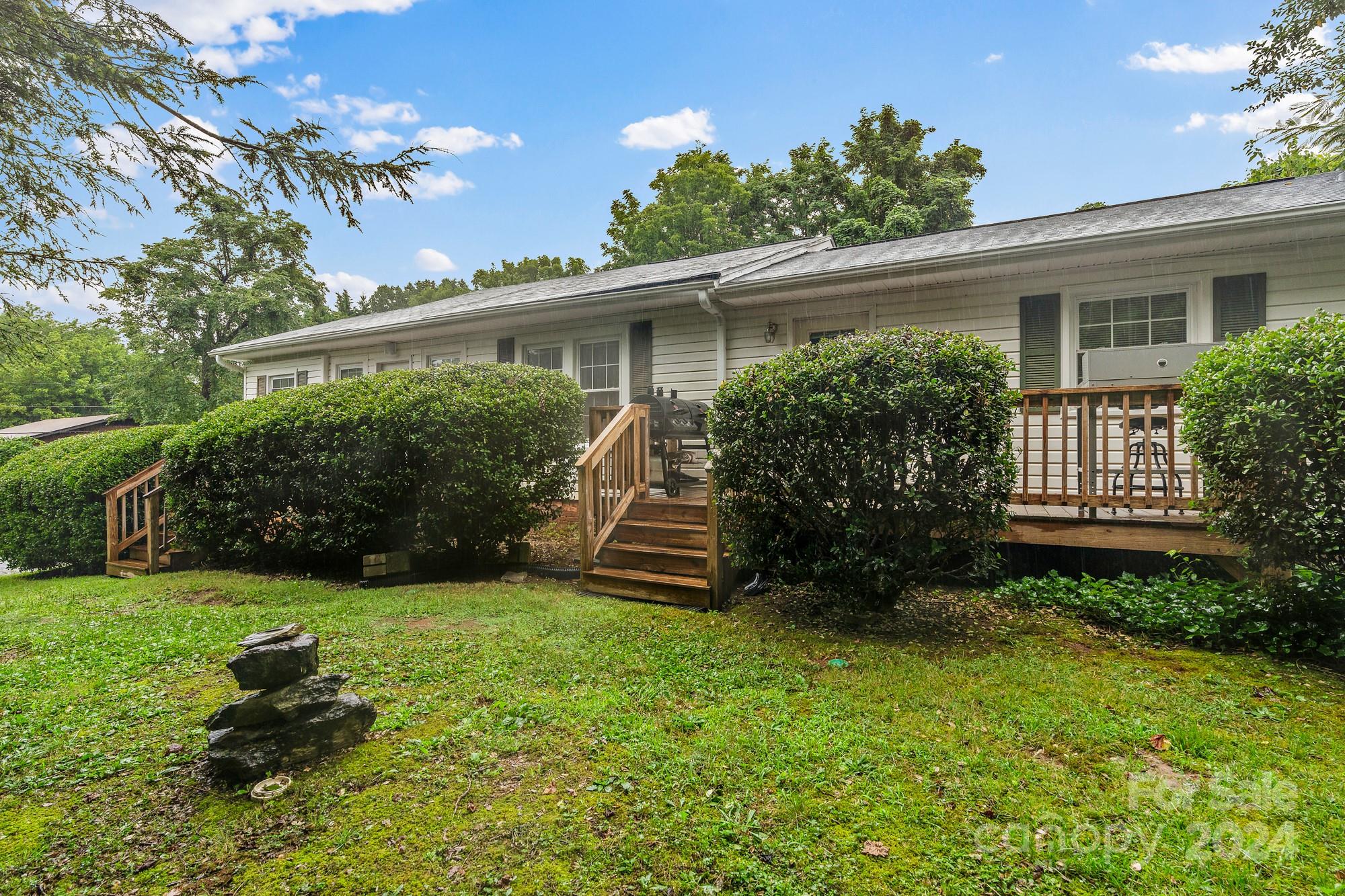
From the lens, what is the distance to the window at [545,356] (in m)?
9.38

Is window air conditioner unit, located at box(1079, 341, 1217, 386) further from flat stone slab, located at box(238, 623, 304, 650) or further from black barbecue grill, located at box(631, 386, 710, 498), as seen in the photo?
flat stone slab, located at box(238, 623, 304, 650)

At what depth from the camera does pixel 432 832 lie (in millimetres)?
1981

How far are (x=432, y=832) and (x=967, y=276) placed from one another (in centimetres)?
682

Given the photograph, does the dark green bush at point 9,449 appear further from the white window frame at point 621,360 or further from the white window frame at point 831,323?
the white window frame at point 831,323

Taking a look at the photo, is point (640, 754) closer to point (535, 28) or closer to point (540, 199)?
point (535, 28)

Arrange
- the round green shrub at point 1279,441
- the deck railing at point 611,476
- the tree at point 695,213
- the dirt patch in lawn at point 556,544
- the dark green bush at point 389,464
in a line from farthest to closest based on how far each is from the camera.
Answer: the tree at point 695,213
the dirt patch in lawn at point 556,544
the dark green bush at point 389,464
the deck railing at point 611,476
the round green shrub at point 1279,441

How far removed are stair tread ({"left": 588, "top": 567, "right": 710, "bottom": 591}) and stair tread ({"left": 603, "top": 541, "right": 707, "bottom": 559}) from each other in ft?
0.54

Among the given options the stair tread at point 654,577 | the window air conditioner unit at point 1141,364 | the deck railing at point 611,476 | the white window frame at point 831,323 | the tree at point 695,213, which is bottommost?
the stair tread at point 654,577

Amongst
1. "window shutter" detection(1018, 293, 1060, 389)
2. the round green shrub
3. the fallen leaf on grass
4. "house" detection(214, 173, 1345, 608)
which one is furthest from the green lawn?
"window shutter" detection(1018, 293, 1060, 389)

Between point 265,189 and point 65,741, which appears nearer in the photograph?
point 65,741

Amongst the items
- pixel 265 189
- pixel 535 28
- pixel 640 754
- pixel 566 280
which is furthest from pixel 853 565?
pixel 535 28

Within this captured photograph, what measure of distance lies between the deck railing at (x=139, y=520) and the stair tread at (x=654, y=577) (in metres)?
5.52

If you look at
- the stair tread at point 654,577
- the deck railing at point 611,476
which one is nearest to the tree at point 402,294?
the deck railing at point 611,476

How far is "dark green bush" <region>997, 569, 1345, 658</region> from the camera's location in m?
3.39
